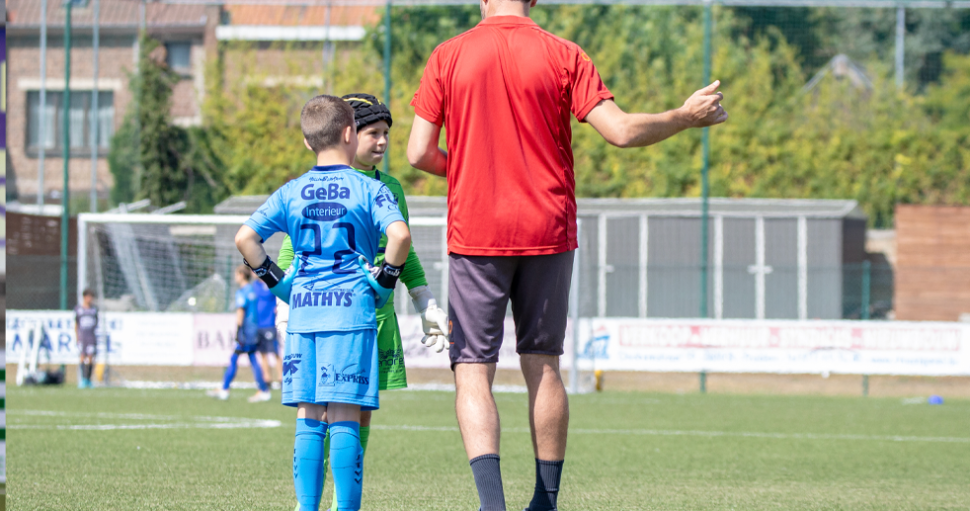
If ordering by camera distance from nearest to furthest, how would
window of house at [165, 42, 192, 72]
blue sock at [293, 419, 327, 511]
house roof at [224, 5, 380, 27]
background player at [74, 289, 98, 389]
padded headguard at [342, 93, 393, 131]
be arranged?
blue sock at [293, 419, 327, 511], padded headguard at [342, 93, 393, 131], background player at [74, 289, 98, 389], house roof at [224, 5, 380, 27], window of house at [165, 42, 192, 72]

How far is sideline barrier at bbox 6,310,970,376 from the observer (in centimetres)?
1619

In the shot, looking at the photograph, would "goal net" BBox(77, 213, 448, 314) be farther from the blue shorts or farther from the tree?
the blue shorts

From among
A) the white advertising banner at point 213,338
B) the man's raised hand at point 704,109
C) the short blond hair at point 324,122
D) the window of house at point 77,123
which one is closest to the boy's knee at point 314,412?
the short blond hair at point 324,122

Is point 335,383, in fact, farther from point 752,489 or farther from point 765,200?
point 765,200

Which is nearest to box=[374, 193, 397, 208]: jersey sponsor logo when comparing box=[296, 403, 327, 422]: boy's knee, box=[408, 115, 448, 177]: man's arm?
box=[408, 115, 448, 177]: man's arm

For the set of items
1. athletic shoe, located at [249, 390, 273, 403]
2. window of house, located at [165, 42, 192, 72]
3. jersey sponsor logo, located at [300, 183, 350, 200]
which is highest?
window of house, located at [165, 42, 192, 72]

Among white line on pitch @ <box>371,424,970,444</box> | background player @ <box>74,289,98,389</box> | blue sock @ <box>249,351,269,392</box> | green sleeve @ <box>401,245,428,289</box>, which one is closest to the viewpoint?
green sleeve @ <box>401,245,428,289</box>

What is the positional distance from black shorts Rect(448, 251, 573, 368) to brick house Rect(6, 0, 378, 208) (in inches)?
737

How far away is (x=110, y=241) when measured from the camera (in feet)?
58.2

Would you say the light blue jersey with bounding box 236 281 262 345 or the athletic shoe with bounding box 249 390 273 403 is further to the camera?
the light blue jersey with bounding box 236 281 262 345

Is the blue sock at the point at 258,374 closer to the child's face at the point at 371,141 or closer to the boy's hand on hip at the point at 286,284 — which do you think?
the child's face at the point at 371,141

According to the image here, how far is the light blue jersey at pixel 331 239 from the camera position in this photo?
12.5ft

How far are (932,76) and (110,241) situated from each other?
15.0 m

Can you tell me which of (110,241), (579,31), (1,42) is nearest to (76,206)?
(110,241)
